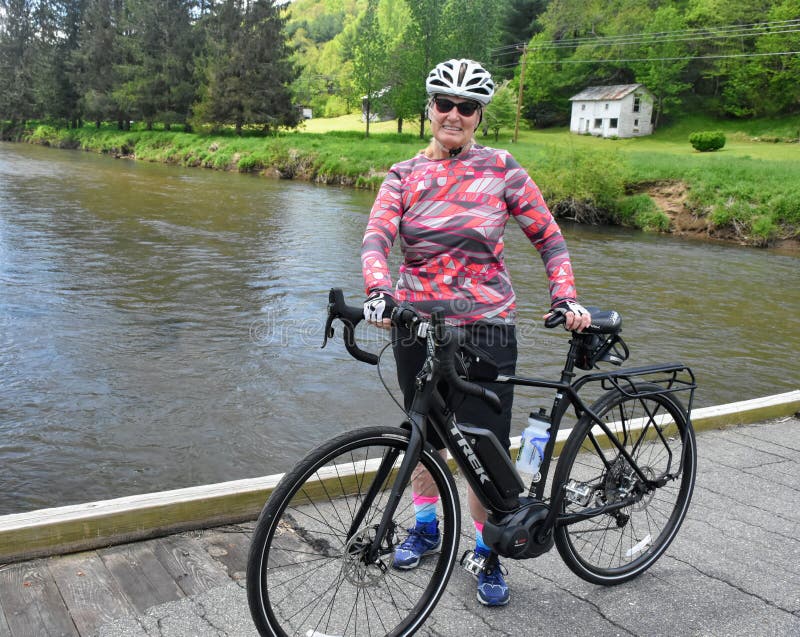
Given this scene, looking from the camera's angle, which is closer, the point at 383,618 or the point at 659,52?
the point at 383,618

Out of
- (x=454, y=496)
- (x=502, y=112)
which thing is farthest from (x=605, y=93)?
(x=454, y=496)

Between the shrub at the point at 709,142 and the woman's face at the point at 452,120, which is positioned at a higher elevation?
the shrub at the point at 709,142

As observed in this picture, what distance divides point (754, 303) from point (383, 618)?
13.0 meters

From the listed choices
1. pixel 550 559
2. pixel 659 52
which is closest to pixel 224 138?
pixel 659 52

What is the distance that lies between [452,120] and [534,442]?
1.33 m

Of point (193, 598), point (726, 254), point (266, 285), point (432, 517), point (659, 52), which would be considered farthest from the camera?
point (659, 52)

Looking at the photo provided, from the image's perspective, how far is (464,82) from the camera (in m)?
2.84

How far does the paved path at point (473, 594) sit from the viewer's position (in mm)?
2875

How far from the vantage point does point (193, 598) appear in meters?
3.03

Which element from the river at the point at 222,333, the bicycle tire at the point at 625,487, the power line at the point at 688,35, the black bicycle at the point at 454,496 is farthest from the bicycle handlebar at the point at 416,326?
the power line at the point at 688,35

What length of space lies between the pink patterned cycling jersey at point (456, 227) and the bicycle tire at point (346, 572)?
0.64 metres

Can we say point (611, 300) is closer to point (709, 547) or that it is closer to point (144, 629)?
point (709, 547)

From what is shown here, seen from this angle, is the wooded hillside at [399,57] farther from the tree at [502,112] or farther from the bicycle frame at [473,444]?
the bicycle frame at [473,444]

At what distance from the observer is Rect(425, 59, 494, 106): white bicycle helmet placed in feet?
9.31
